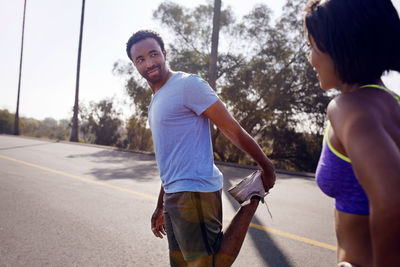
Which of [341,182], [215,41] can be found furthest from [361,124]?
[215,41]

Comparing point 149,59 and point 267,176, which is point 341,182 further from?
point 149,59

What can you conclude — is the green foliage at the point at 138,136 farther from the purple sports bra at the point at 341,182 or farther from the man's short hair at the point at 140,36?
the purple sports bra at the point at 341,182

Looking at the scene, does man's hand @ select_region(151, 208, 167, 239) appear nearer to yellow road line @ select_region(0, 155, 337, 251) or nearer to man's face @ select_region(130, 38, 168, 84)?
man's face @ select_region(130, 38, 168, 84)

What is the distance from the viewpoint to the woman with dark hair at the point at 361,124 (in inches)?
32.5

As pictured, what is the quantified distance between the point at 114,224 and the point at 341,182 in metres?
3.82

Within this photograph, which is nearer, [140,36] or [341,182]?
[341,182]

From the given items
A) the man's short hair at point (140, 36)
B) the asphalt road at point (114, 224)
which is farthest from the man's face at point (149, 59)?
the asphalt road at point (114, 224)

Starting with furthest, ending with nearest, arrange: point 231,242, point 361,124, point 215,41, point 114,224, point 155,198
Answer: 1. point 215,41
2. point 155,198
3. point 114,224
4. point 231,242
5. point 361,124

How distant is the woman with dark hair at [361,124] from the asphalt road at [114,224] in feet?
7.80

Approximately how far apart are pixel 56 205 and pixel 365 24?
5.27m

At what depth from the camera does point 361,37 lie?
0.99 meters

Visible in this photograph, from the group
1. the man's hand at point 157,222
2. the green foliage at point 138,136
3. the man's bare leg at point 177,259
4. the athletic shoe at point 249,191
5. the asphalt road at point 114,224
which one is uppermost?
the green foliage at point 138,136

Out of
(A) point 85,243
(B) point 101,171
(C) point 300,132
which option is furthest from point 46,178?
(C) point 300,132

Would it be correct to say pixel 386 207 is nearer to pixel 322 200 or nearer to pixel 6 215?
pixel 6 215
